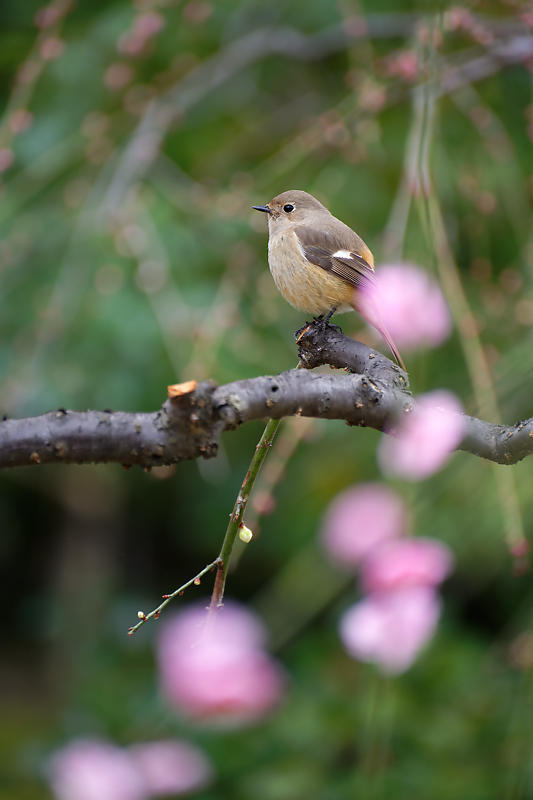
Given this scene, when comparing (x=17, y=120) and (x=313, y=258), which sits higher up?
(x=17, y=120)

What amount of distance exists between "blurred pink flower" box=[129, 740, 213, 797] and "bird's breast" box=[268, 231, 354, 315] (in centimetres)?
84

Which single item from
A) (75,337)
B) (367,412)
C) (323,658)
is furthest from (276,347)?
(367,412)

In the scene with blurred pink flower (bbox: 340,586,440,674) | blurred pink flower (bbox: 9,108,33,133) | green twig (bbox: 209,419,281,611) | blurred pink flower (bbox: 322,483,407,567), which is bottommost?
green twig (bbox: 209,419,281,611)

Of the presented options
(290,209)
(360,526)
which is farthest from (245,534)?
(290,209)

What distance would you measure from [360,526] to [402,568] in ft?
0.46

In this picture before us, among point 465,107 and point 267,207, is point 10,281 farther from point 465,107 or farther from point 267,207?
point 465,107

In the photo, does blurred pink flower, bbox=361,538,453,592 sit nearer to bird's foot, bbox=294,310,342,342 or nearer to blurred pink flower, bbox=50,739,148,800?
bird's foot, bbox=294,310,342,342

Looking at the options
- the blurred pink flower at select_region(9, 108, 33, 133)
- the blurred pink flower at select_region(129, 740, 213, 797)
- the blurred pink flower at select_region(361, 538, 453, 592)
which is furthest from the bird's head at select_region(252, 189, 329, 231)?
the blurred pink flower at select_region(129, 740, 213, 797)

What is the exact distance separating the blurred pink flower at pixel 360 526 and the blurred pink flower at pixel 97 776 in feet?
1.80

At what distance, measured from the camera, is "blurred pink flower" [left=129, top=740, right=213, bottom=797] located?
1516 millimetres

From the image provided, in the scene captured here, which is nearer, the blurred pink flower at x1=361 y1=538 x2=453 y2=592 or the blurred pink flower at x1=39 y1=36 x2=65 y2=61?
the blurred pink flower at x1=361 y1=538 x2=453 y2=592

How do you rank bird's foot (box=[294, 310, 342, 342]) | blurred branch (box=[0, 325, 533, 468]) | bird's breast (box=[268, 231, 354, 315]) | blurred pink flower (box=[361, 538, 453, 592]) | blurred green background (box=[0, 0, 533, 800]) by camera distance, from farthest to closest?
blurred green background (box=[0, 0, 533, 800]), bird's breast (box=[268, 231, 354, 315]), blurred pink flower (box=[361, 538, 453, 592]), bird's foot (box=[294, 310, 342, 342]), blurred branch (box=[0, 325, 533, 468])

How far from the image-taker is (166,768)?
1552mm

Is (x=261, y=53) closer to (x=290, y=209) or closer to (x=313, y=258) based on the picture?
(x=290, y=209)
